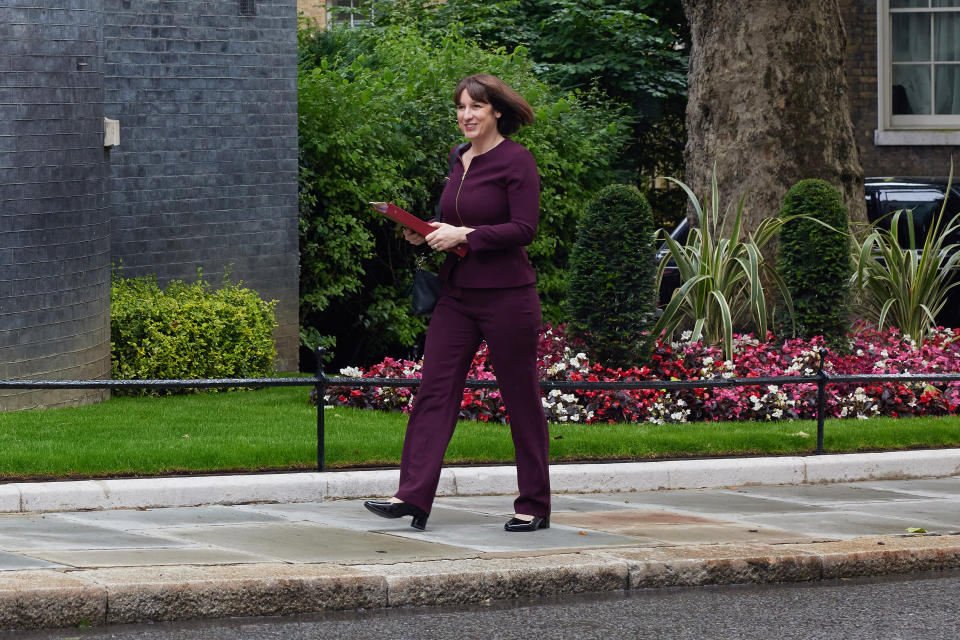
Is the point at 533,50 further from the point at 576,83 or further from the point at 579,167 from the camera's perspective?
the point at 579,167

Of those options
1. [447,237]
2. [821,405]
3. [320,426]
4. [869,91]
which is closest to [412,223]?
[447,237]

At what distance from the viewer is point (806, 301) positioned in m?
10.7

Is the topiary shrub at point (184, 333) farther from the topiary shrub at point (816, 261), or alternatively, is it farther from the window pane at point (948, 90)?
the window pane at point (948, 90)

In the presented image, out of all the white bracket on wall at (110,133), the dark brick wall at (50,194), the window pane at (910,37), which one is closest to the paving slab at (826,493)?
the dark brick wall at (50,194)

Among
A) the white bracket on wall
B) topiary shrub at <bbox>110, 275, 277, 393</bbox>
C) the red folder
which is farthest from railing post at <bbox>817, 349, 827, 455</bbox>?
the white bracket on wall

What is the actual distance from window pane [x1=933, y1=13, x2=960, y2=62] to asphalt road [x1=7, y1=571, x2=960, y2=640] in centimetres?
1450

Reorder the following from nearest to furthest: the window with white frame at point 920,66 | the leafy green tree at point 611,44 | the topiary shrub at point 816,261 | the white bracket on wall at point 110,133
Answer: the topiary shrub at point 816,261 → the white bracket on wall at point 110,133 → the window with white frame at point 920,66 → the leafy green tree at point 611,44

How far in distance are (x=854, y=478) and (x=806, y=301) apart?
2157 mm

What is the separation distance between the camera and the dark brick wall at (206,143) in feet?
39.2

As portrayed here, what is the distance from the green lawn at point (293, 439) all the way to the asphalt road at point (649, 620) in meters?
2.53

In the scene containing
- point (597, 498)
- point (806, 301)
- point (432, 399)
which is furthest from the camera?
point (806, 301)

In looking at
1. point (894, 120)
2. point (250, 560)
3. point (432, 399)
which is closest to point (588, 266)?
point (432, 399)

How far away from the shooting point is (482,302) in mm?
6645

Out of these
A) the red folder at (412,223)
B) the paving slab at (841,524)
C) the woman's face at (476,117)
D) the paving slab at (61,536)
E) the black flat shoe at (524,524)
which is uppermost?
the woman's face at (476,117)
